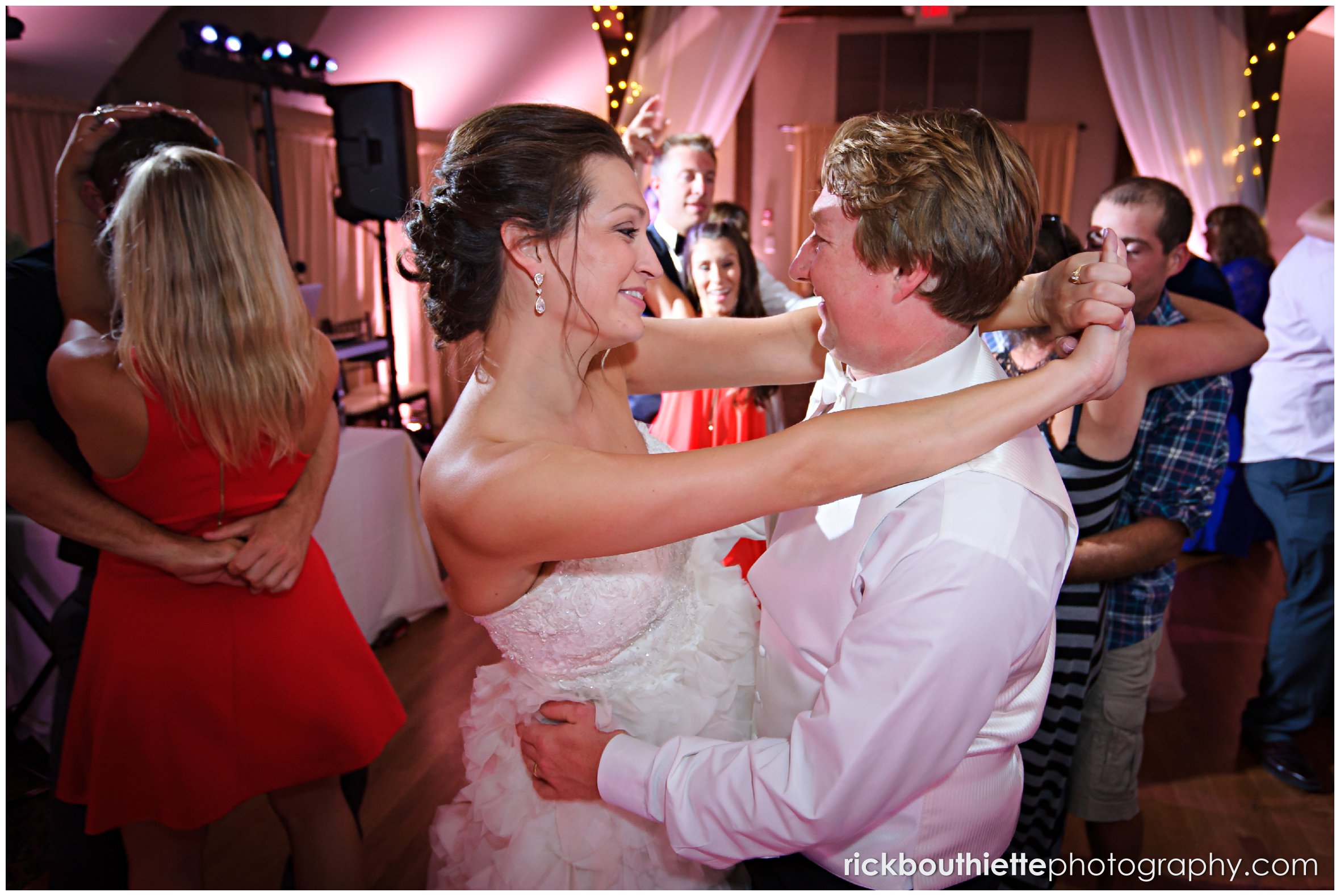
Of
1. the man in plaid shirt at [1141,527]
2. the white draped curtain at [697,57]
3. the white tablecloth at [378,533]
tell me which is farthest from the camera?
the white draped curtain at [697,57]

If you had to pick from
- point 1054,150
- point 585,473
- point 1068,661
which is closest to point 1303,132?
point 1054,150

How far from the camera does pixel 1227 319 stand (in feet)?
6.16

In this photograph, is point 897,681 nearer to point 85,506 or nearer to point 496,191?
point 496,191

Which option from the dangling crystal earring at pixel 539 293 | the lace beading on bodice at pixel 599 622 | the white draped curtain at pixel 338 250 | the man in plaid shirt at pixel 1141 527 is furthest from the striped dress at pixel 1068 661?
the white draped curtain at pixel 338 250

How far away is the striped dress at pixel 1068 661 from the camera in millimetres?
1698

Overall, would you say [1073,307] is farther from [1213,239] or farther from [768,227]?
[768,227]

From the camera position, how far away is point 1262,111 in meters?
7.76

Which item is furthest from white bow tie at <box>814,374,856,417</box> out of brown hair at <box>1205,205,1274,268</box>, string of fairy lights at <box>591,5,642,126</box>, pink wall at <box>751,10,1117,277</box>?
pink wall at <box>751,10,1117,277</box>

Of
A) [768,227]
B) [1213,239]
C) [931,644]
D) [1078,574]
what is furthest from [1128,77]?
[931,644]

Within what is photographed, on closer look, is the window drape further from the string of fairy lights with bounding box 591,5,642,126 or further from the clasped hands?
the clasped hands

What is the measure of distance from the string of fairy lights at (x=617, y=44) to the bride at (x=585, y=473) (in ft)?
17.4

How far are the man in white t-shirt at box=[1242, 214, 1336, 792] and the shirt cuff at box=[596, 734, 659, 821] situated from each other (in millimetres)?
2699

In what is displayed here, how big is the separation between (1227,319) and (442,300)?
1767 millimetres

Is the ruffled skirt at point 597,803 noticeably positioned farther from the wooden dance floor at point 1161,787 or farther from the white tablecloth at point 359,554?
the white tablecloth at point 359,554
